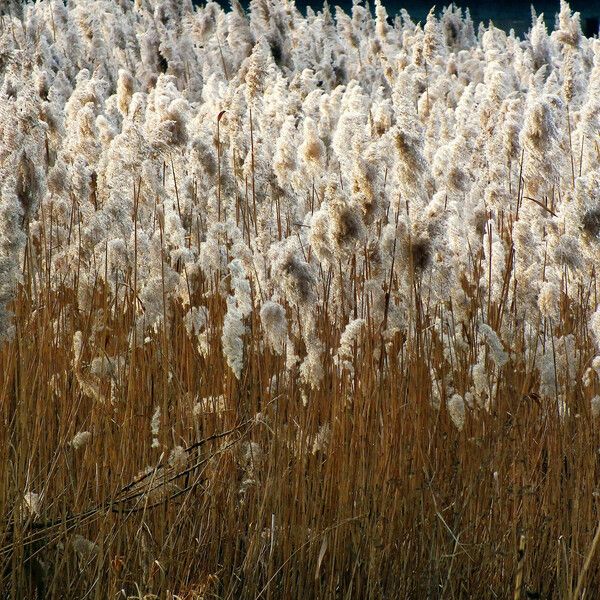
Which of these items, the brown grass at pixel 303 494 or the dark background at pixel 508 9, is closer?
the brown grass at pixel 303 494

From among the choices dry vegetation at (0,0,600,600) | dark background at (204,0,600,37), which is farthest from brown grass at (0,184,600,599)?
dark background at (204,0,600,37)

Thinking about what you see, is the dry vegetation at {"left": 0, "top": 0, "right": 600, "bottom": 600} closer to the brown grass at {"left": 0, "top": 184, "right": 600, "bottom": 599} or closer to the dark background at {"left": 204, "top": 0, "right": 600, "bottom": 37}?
the brown grass at {"left": 0, "top": 184, "right": 600, "bottom": 599}

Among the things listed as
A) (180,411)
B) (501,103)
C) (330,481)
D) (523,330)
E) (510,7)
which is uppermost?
(510,7)

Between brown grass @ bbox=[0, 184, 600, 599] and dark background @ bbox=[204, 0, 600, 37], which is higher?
dark background @ bbox=[204, 0, 600, 37]

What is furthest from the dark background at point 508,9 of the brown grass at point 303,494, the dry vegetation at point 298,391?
the brown grass at point 303,494

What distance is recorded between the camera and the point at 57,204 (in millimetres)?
3102

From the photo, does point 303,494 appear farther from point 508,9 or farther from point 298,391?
point 508,9

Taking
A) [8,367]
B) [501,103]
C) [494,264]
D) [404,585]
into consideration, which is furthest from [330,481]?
[501,103]

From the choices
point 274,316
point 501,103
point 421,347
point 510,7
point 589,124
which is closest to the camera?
point 274,316

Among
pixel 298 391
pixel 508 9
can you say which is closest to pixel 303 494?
pixel 298 391

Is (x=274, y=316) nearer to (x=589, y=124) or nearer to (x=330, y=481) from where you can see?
(x=330, y=481)

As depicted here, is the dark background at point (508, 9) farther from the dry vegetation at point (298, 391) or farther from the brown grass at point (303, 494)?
the brown grass at point (303, 494)

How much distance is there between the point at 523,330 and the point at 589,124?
2.42ft

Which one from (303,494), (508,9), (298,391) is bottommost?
(303,494)
